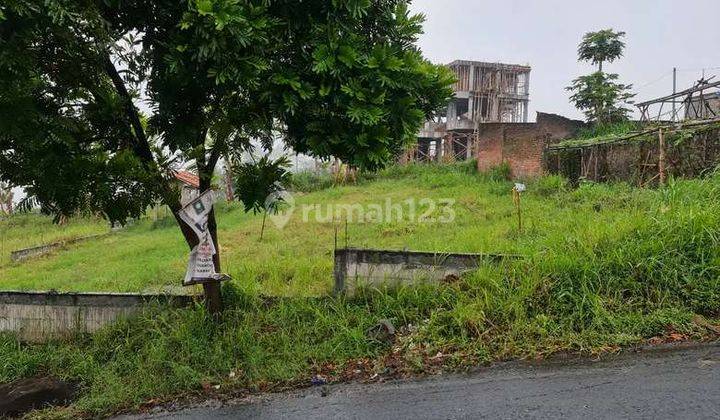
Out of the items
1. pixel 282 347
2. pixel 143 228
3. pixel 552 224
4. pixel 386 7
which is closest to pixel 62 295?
pixel 282 347

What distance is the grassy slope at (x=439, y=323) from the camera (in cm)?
Answer: 381

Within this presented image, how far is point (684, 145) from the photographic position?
8.43 m

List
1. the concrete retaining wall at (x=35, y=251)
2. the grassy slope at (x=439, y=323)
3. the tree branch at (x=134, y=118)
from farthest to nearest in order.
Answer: the concrete retaining wall at (x=35, y=251), the grassy slope at (x=439, y=323), the tree branch at (x=134, y=118)

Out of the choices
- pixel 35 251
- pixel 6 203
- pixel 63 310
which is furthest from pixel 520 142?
pixel 6 203

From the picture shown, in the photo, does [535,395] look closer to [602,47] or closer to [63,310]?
[63,310]

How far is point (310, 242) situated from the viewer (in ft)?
27.8

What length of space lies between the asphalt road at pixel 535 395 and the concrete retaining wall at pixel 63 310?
4.85 ft

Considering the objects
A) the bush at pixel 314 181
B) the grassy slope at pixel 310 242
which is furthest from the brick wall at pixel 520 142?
the bush at pixel 314 181

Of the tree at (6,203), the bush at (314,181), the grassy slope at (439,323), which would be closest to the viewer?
the grassy slope at (439,323)

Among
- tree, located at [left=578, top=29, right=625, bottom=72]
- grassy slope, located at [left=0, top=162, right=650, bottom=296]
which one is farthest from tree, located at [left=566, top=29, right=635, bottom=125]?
grassy slope, located at [left=0, top=162, right=650, bottom=296]

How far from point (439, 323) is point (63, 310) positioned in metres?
3.70

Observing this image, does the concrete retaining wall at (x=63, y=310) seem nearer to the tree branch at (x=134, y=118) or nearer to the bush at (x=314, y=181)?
the tree branch at (x=134, y=118)

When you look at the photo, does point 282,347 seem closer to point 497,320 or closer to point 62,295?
point 497,320

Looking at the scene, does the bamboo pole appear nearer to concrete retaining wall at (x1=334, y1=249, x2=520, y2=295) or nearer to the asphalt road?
concrete retaining wall at (x1=334, y1=249, x2=520, y2=295)
